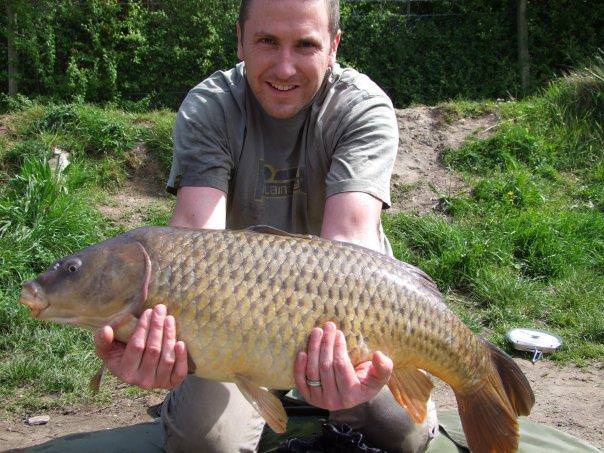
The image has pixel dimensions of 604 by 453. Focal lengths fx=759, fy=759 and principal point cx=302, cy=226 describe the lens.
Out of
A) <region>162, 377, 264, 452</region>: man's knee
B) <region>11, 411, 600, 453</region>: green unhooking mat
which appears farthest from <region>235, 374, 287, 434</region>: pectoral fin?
<region>11, 411, 600, 453</region>: green unhooking mat

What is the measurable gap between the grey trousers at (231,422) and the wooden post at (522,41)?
744 cm

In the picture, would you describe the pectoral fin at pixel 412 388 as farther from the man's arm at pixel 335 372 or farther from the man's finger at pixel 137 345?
the man's finger at pixel 137 345

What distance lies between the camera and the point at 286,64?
2.12 metres

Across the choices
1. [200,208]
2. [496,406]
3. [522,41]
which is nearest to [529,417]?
[496,406]

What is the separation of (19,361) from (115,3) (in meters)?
5.78

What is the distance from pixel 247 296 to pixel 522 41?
829cm

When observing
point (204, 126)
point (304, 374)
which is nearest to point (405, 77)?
point (204, 126)

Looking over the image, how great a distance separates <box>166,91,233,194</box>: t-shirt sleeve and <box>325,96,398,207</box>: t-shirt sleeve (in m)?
0.32

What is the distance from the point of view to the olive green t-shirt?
7.35 ft

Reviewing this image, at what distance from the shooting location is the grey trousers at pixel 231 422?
82.7 inches

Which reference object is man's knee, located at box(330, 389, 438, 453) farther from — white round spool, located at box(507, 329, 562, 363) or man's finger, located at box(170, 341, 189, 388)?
white round spool, located at box(507, 329, 562, 363)

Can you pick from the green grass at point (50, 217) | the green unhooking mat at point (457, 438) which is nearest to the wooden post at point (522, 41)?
the green grass at point (50, 217)

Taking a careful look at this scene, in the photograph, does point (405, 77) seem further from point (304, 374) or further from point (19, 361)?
point (304, 374)

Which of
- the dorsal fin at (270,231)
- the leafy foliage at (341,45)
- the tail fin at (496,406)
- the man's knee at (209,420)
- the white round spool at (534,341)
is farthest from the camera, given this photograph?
the leafy foliage at (341,45)
